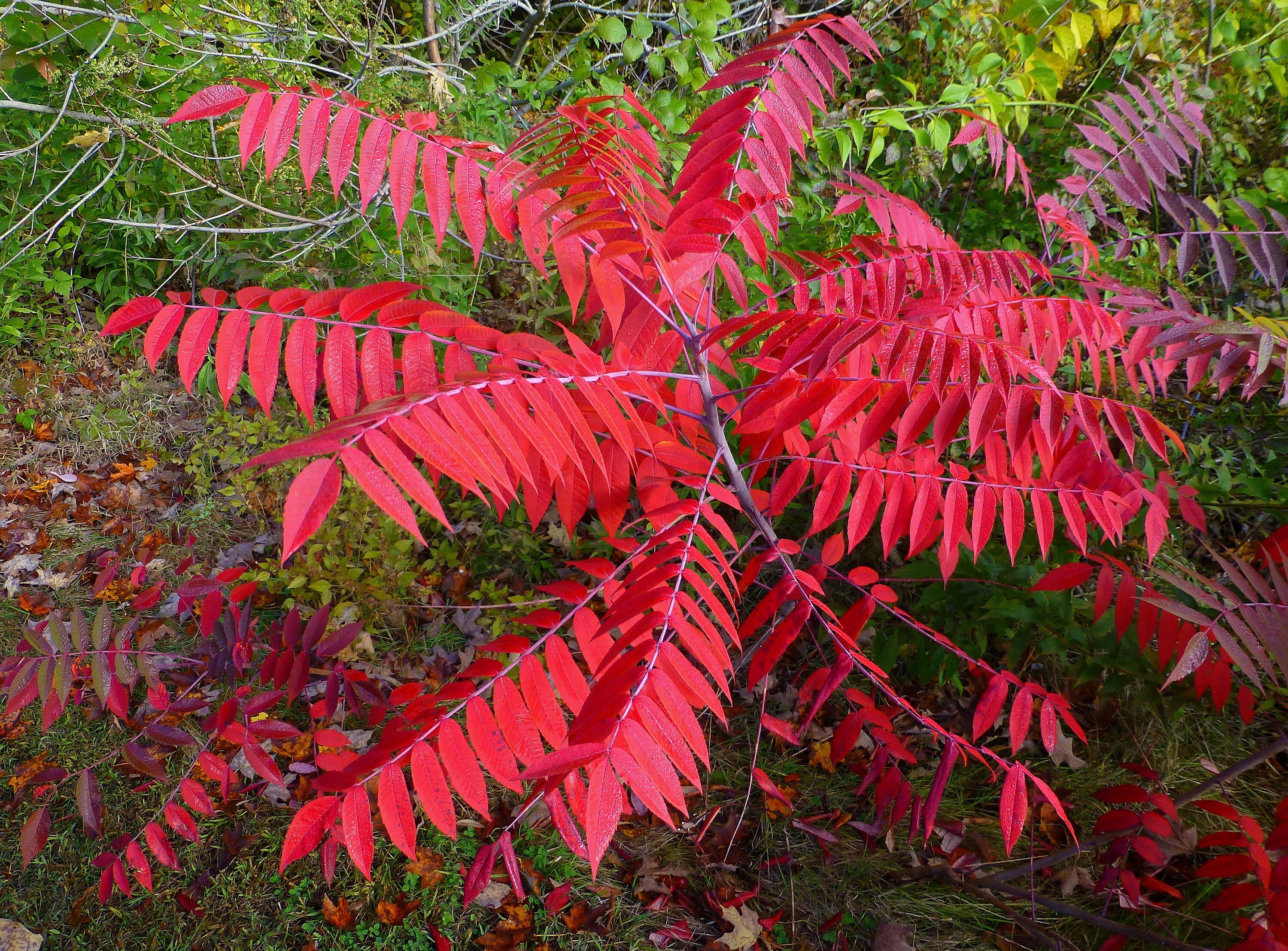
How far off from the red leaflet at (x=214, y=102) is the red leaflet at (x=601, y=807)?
4.15 ft

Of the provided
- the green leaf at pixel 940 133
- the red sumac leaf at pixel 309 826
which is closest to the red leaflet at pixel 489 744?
the red sumac leaf at pixel 309 826

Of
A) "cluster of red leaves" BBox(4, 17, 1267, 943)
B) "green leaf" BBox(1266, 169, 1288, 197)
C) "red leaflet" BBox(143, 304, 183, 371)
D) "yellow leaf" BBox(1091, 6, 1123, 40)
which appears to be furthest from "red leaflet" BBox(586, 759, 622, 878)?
"yellow leaf" BBox(1091, 6, 1123, 40)

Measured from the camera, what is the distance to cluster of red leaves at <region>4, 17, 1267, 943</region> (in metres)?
0.92

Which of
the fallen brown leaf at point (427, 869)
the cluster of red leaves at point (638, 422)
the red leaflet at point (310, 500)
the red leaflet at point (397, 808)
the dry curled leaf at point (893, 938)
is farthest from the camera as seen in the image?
the fallen brown leaf at point (427, 869)

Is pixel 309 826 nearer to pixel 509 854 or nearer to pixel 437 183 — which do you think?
pixel 509 854

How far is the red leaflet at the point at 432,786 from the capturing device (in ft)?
3.37

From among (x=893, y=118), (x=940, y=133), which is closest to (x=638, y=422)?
(x=893, y=118)

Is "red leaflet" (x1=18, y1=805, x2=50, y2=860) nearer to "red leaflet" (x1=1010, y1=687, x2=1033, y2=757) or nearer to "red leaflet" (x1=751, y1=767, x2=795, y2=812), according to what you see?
"red leaflet" (x1=751, y1=767, x2=795, y2=812)

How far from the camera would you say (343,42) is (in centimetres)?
321

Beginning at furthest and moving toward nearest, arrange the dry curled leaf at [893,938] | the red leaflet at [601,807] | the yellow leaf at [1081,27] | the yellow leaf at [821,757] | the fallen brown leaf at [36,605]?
the yellow leaf at [1081,27] → the fallen brown leaf at [36,605] → the yellow leaf at [821,757] → the dry curled leaf at [893,938] → the red leaflet at [601,807]

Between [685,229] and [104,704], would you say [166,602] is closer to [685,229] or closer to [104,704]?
[104,704]

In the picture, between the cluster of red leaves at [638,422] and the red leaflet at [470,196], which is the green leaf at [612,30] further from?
the red leaflet at [470,196]

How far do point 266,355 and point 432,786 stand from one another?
0.72 meters

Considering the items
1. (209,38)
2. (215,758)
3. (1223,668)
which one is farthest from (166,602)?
(1223,668)
